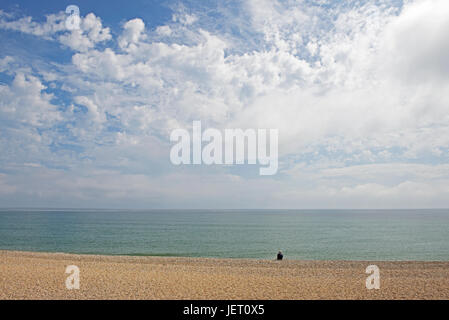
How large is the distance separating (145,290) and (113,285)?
1.79 meters

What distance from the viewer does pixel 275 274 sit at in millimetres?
18016

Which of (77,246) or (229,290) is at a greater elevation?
(229,290)

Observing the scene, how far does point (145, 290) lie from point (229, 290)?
11.1 feet

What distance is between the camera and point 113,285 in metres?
14.2

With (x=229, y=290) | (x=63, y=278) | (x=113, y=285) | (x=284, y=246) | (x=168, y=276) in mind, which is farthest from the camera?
(x=284, y=246)
